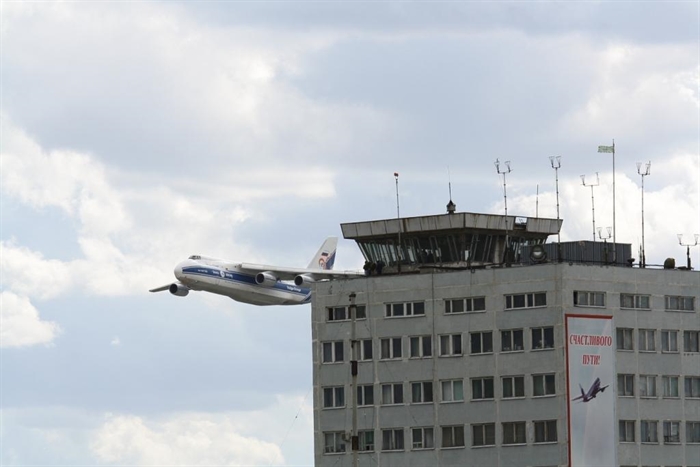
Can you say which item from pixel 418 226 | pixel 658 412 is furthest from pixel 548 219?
pixel 658 412

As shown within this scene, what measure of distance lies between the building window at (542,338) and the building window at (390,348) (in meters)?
12.2

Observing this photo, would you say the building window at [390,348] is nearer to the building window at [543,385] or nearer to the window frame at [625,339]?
the building window at [543,385]

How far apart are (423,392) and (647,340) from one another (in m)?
19.5

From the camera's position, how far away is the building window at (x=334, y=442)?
485 ft

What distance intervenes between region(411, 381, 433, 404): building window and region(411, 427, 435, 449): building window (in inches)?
95.6

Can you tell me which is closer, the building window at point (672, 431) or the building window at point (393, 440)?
the building window at point (672, 431)

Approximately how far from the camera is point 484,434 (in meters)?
143

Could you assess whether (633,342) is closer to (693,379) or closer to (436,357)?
(693,379)

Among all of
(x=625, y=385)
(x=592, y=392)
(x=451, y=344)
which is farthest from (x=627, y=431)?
(x=451, y=344)

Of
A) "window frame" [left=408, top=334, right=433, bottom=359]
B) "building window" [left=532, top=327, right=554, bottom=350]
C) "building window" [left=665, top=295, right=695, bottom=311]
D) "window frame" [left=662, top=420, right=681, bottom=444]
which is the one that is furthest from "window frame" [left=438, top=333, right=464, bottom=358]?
"window frame" [left=662, top=420, right=681, bottom=444]

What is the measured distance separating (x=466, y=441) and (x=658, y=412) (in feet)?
53.5

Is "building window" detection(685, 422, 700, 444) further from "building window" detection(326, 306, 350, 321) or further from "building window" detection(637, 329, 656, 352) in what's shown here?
"building window" detection(326, 306, 350, 321)

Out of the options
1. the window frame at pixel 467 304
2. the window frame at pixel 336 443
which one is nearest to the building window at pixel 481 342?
the window frame at pixel 467 304

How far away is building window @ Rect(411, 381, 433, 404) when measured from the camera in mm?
145375
